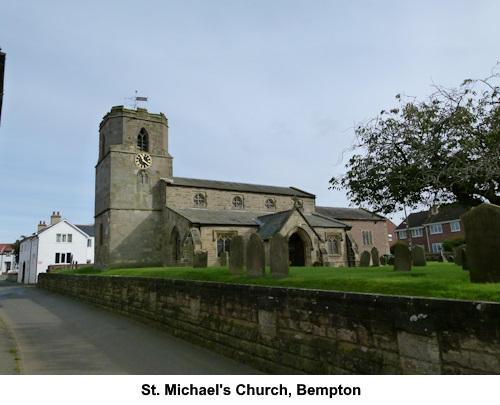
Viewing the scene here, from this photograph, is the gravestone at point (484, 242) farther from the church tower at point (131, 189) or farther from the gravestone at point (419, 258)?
the church tower at point (131, 189)

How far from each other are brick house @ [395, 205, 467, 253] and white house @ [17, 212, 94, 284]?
4694 cm

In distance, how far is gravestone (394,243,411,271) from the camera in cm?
848

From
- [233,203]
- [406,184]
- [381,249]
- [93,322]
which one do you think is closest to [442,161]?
[406,184]

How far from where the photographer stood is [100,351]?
808 centimetres

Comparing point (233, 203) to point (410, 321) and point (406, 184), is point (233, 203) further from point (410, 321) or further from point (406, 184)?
point (410, 321)

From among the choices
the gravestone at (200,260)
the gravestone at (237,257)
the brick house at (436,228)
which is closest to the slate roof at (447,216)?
the brick house at (436,228)

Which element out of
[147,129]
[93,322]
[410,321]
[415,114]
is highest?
[147,129]

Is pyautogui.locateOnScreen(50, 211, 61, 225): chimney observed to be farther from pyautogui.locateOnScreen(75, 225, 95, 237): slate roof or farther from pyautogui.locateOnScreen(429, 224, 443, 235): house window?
pyautogui.locateOnScreen(429, 224, 443, 235): house window

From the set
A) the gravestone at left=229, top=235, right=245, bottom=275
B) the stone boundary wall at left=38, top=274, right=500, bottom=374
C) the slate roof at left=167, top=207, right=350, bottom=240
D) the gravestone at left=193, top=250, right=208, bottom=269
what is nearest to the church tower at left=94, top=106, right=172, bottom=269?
the slate roof at left=167, top=207, right=350, bottom=240

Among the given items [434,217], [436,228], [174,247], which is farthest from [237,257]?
[434,217]

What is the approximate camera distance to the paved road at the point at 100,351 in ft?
21.8

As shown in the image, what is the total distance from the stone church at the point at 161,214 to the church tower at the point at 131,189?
7 centimetres

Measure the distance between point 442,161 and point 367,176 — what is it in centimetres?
257

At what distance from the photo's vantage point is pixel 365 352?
4.97 meters
